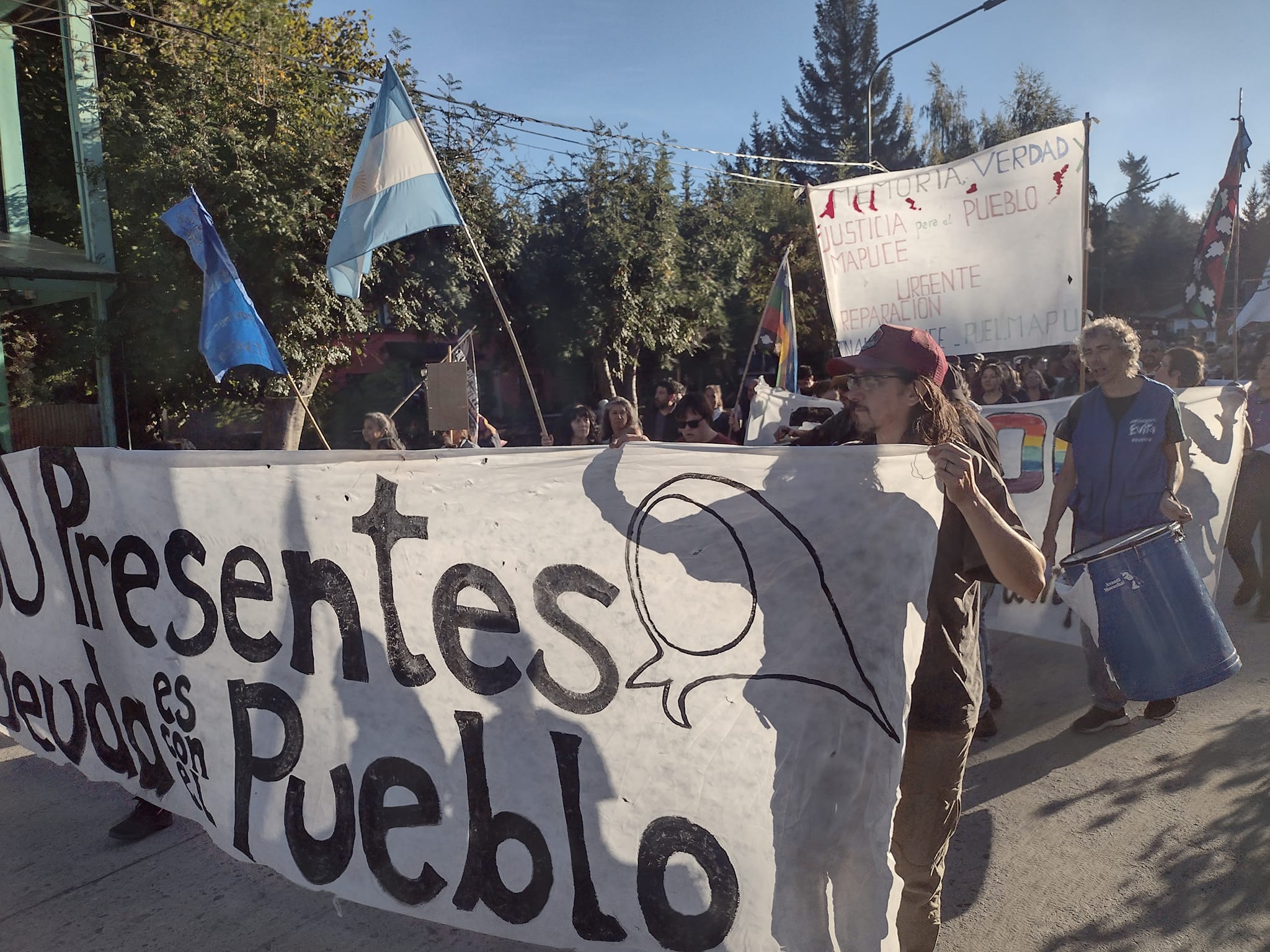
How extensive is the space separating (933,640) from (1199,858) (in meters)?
1.70

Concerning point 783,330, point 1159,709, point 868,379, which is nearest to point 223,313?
point 868,379

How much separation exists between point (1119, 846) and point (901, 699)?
1.75 meters

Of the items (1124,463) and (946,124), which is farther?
(946,124)

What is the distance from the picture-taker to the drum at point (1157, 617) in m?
3.45

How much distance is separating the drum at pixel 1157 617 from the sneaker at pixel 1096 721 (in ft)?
2.33

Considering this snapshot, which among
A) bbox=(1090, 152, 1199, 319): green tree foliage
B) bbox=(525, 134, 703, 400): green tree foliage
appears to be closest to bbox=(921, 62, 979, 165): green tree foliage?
bbox=(1090, 152, 1199, 319): green tree foliage

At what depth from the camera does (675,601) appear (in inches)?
91.2

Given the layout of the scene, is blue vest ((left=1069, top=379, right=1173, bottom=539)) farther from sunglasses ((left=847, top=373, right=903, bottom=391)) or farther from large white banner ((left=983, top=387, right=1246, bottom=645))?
sunglasses ((left=847, top=373, right=903, bottom=391))

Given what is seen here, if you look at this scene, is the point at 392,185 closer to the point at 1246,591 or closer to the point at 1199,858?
the point at 1199,858

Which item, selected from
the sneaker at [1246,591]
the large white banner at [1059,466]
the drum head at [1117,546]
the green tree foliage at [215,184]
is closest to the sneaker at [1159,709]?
the large white banner at [1059,466]

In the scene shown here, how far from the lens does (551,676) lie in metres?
2.47

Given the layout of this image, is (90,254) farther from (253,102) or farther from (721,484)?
(721,484)

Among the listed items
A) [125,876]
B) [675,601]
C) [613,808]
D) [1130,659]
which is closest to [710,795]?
[613,808]

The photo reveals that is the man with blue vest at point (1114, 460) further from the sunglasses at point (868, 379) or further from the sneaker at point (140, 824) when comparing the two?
the sneaker at point (140, 824)
